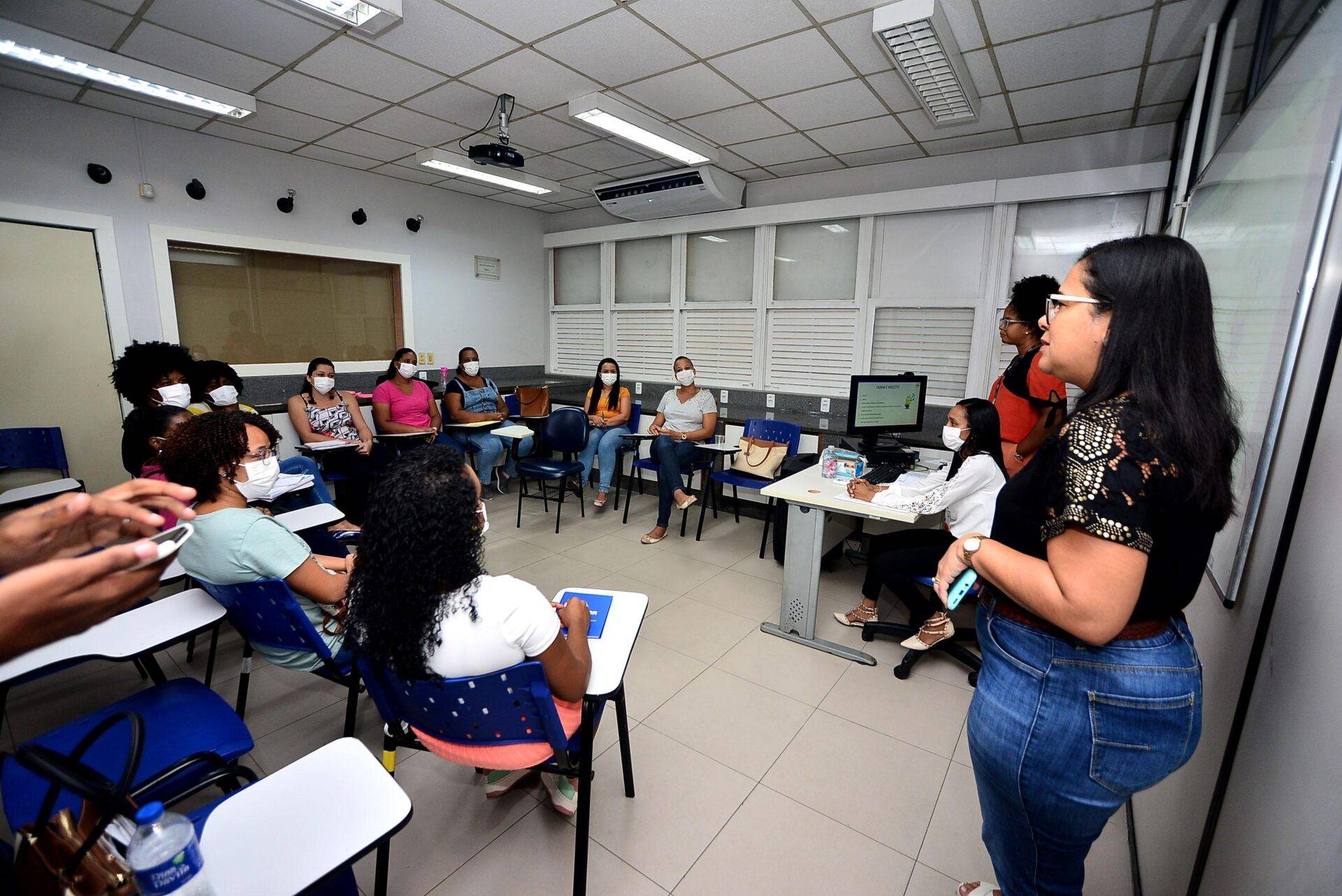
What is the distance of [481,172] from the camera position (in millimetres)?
4660

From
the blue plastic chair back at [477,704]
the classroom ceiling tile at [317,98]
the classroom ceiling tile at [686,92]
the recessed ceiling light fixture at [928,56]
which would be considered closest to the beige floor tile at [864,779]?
the blue plastic chair back at [477,704]

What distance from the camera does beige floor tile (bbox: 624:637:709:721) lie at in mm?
2325

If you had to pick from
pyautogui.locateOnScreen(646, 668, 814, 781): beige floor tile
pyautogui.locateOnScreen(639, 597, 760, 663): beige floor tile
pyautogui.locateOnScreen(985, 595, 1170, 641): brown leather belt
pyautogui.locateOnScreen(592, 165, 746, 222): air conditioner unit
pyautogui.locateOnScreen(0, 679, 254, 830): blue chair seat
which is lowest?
pyautogui.locateOnScreen(646, 668, 814, 781): beige floor tile

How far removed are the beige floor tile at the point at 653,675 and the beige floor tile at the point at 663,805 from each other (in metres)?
0.21

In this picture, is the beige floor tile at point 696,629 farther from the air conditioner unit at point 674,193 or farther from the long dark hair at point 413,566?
the air conditioner unit at point 674,193

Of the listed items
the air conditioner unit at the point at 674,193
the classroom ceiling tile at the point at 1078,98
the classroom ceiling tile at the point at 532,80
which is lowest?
the air conditioner unit at the point at 674,193

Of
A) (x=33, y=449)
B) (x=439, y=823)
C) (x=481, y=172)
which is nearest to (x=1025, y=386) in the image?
(x=439, y=823)

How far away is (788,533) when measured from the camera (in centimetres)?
282

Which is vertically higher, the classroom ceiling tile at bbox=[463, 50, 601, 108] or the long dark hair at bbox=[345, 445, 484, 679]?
the classroom ceiling tile at bbox=[463, 50, 601, 108]

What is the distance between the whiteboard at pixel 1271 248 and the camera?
1.01 metres

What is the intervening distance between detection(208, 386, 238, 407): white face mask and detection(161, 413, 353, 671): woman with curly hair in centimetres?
207

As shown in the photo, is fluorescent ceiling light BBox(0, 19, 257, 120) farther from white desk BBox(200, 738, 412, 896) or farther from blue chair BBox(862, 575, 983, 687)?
blue chair BBox(862, 575, 983, 687)

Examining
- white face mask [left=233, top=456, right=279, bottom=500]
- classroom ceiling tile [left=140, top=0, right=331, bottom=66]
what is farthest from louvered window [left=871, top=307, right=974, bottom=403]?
white face mask [left=233, top=456, right=279, bottom=500]

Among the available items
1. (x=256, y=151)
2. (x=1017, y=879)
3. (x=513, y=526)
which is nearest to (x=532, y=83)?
(x=256, y=151)
